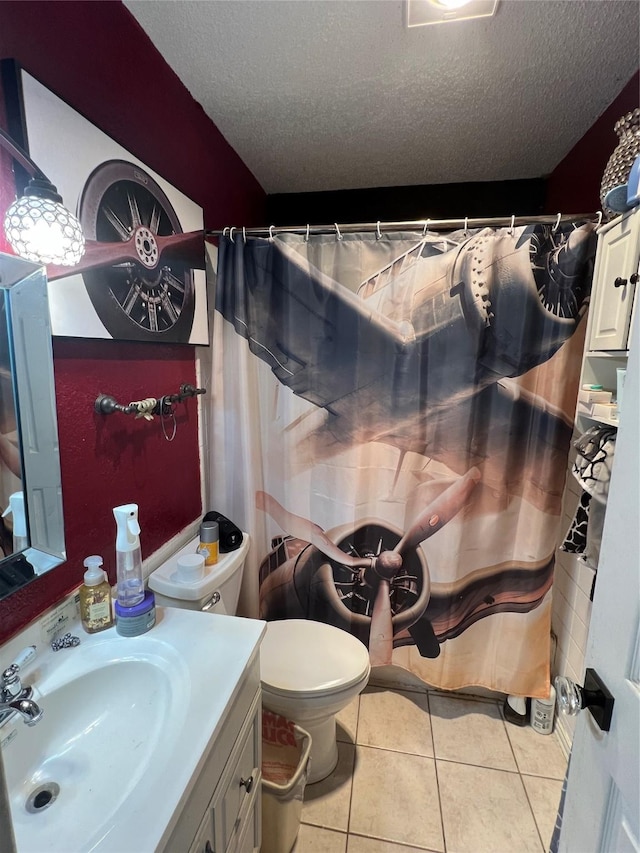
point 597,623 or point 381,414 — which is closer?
point 597,623

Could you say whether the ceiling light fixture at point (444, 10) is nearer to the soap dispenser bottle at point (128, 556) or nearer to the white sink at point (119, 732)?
the soap dispenser bottle at point (128, 556)

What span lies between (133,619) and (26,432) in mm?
506

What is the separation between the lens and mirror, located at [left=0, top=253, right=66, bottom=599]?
813 millimetres

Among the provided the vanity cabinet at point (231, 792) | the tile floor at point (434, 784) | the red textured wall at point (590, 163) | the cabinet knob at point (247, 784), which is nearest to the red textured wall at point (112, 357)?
the vanity cabinet at point (231, 792)

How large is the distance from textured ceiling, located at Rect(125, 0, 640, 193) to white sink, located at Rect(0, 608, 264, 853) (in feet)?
5.48

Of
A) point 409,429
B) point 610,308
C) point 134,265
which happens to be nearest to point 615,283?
point 610,308

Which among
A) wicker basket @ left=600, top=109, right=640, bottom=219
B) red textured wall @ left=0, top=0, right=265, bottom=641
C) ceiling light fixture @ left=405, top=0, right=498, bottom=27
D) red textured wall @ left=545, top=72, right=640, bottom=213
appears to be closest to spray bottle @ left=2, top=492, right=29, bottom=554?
red textured wall @ left=0, top=0, right=265, bottom=641

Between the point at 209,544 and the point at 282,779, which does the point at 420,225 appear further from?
the point at 282,779

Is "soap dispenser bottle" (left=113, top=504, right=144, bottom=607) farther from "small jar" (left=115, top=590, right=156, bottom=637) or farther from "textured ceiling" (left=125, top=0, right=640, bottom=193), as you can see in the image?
"textured ceiling" (left=125, top=0, right=640, bottom=193)

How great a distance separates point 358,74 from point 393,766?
2484 mm

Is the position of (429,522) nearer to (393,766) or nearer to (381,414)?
(381,414)

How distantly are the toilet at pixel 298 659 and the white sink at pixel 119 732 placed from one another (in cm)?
22

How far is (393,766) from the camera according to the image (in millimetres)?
1502

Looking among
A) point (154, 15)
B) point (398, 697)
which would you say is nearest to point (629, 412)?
point (154, 15)
